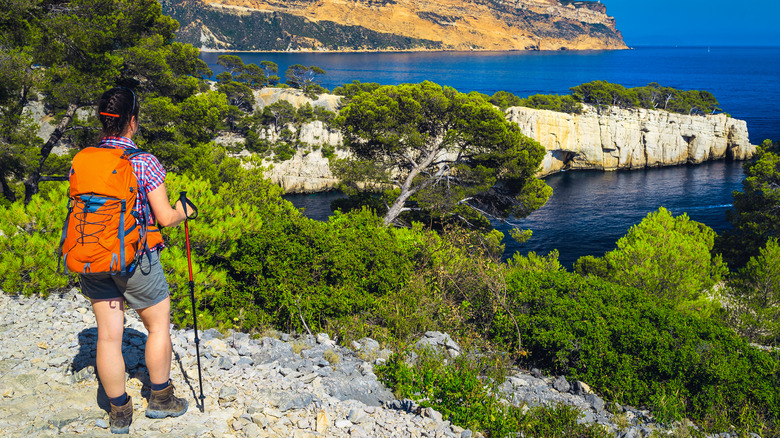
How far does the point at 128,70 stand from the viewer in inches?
555

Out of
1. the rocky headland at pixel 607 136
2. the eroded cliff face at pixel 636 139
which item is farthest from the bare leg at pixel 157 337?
the eroded cliff face at pixel 636 139

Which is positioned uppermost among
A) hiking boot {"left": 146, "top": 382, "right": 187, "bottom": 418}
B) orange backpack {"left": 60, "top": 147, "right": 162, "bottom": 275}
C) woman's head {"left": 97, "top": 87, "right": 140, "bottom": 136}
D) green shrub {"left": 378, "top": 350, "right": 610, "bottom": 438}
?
woman's head {"left": 97, "top": 87, "right": 140, "bottom": 136}

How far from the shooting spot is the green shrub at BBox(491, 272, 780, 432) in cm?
636

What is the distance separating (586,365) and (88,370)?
623cm

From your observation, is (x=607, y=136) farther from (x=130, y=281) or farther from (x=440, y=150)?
(x=130, y=281)

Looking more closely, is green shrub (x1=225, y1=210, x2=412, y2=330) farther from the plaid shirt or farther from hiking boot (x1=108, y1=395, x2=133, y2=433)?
the plaid shirt

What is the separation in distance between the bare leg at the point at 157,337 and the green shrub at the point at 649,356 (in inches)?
205

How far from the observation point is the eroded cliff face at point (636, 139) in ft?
172

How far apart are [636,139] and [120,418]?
60.6m

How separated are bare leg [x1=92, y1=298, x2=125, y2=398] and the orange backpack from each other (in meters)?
0.34

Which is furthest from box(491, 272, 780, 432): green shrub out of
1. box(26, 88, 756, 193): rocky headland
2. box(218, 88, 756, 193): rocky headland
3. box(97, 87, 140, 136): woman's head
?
box(218, 88, 756, 193): rocky headland

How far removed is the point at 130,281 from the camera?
10.1 feet

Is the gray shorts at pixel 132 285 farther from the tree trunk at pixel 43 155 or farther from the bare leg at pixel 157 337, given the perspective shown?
the tree trunk at pixel 43 155

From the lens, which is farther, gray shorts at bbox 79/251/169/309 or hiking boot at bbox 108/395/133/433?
hiking boot at bbox 108/395/133/433
